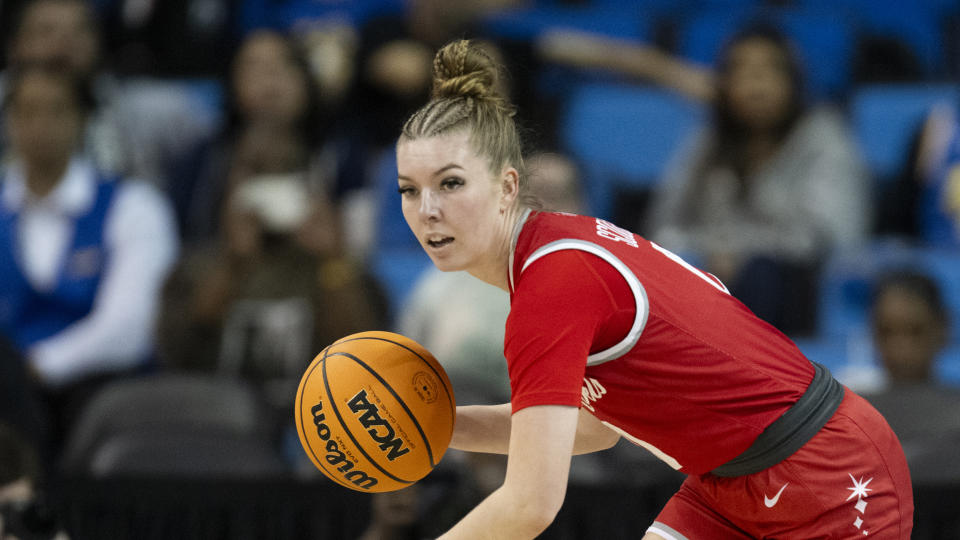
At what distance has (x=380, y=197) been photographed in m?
6.11

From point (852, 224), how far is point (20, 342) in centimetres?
390

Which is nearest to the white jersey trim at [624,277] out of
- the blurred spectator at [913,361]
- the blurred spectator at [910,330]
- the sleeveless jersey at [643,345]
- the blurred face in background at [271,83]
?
the sleeveless jersey at [643,345]

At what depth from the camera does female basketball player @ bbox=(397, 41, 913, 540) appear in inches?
91.3

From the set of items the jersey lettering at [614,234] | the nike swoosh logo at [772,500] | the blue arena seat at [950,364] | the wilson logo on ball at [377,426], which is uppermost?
the blue arena seat at [950,364]

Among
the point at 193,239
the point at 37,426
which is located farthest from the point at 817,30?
the point at 37,426

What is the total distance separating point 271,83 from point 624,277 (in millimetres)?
3933

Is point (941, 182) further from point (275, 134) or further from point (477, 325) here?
point (275, 134)

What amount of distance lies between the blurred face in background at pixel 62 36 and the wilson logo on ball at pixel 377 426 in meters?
3.90

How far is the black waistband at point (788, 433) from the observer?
2439 mm

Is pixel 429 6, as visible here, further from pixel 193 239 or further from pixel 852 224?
pixel 852 224

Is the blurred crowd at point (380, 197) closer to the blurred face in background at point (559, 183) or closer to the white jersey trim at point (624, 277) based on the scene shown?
the blurred face in background at point (559, 183)

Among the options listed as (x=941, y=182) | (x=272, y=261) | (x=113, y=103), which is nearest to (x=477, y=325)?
(x=272, y=261)

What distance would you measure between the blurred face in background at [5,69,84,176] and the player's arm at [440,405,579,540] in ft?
12.9

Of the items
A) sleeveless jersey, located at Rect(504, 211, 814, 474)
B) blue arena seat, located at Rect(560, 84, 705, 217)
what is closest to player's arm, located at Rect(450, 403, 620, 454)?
sleeveless jersey, located at Rect(504, 211, 814, 474)
